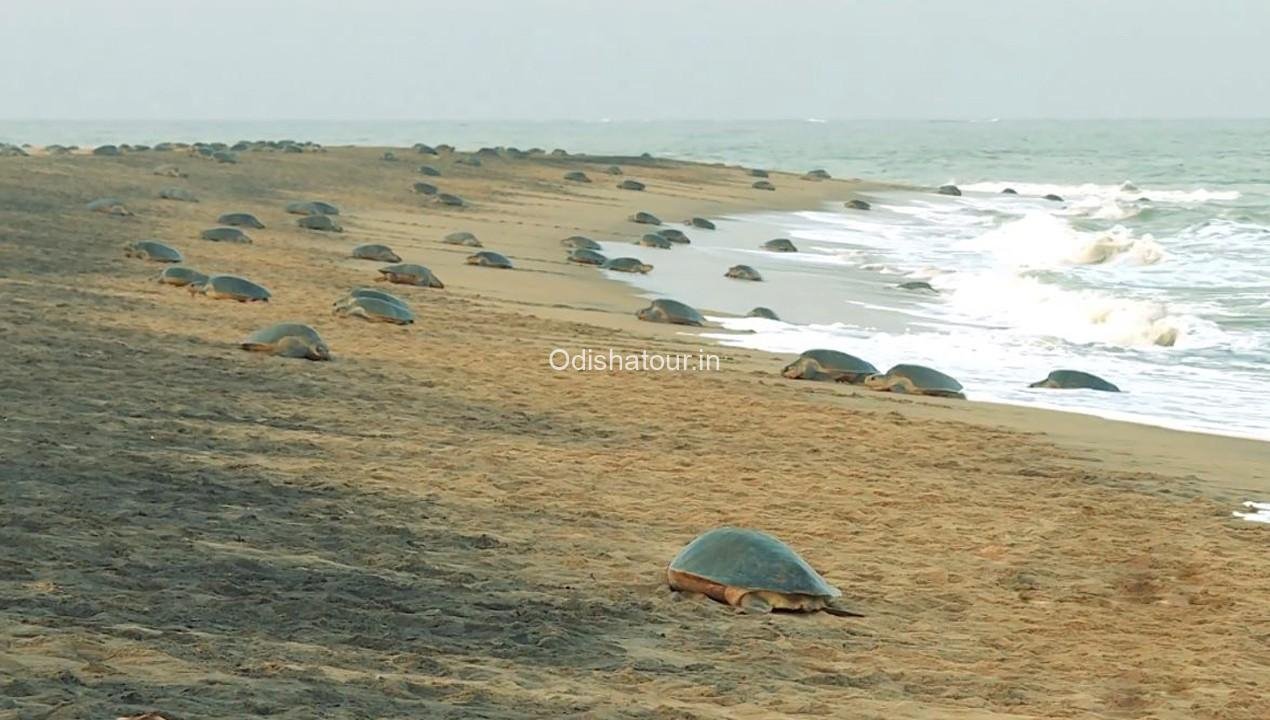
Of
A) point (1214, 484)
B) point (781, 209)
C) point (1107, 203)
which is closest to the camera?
point (1214, 484)

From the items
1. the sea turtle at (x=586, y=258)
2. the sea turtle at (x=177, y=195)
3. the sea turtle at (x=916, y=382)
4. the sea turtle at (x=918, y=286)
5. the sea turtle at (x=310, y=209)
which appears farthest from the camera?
the sea turtle at (x=177, y=195)

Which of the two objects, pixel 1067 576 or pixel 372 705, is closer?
pixel 372 705

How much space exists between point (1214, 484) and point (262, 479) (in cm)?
584

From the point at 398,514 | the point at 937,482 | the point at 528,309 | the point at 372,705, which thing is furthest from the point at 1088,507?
the point at 528,309

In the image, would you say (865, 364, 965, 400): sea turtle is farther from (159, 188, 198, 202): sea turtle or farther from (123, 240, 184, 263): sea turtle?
(159, 188, 198, 202): sea turtle

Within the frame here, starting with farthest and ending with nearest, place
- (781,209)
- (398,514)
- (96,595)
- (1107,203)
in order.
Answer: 1. (1107,203)
2. (781,209)
3. (398,514)
4. (96,595)

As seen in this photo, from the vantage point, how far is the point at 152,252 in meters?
17.1

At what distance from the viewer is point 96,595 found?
5598 mm

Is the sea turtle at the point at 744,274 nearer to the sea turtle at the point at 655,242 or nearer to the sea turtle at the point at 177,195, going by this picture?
the sea turtle at the point at 655,242

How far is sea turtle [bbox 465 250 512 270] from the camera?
67.2 ft

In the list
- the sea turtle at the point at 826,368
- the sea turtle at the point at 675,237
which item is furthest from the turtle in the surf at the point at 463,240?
the sea turtle at the point at 826,368

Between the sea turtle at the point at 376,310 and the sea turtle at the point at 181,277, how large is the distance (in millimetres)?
1699

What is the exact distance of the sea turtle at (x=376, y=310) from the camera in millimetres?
14172

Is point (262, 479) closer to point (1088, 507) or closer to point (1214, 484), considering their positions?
point (1088, 507)
